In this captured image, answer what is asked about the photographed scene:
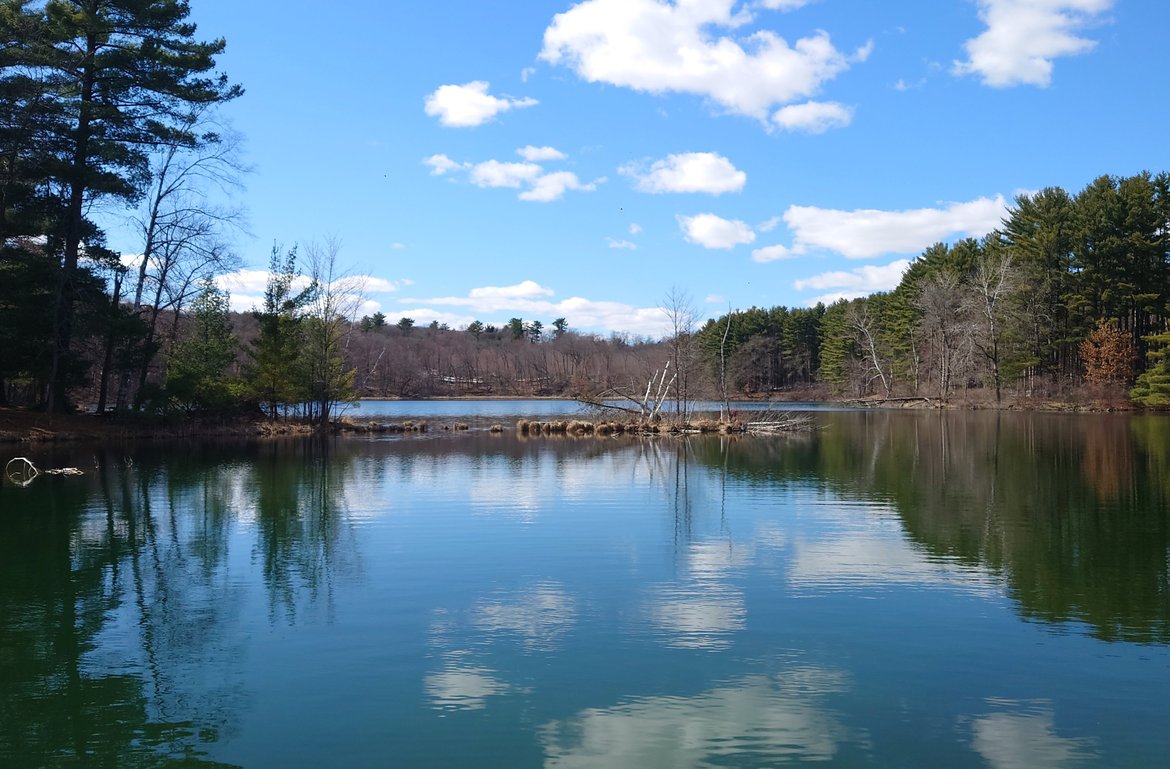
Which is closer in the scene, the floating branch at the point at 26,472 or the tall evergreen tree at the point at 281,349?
the floating branch at the point at 26,472

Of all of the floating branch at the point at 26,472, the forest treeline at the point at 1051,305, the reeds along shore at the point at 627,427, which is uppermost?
the forest treeline at the point at 1051,305

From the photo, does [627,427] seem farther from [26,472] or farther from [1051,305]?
[1051,305]

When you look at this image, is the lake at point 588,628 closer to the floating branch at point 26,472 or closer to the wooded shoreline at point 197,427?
the floating branch at point 26,472

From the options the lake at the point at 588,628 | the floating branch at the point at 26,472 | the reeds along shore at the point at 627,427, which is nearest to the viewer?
the lake at the point at 588,628

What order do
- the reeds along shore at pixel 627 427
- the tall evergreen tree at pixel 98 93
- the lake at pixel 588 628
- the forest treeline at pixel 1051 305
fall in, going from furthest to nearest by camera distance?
the forest treeline at pixel 1051 305 < the reeds along shore at pixel 627 427 < the tall evergreen tree at pixel 98 93 < the lake at pixel 588 628

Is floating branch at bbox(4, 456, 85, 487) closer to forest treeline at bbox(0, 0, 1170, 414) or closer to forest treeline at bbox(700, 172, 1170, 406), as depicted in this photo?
forest treeline at bbox(0, 0, 1170, 414)

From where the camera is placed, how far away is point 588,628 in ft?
25.8

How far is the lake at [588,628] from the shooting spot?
18.0ft

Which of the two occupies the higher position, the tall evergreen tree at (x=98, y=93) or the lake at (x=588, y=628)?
the tall evergreen tree at (x=98, y=93)

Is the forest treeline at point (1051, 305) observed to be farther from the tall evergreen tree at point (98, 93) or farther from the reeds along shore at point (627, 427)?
the tall evergreen tree at point (98, 93)

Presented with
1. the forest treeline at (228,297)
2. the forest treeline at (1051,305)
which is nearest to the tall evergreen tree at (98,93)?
the forest treeline at (228,297)

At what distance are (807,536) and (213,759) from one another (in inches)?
356

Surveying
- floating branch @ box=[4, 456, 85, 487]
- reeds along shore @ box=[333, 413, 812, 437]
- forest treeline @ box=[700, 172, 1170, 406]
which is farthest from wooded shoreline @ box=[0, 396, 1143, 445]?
floating branch @ box=[4, 456, 85, 487]

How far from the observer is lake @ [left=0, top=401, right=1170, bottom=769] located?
18.0 ft
